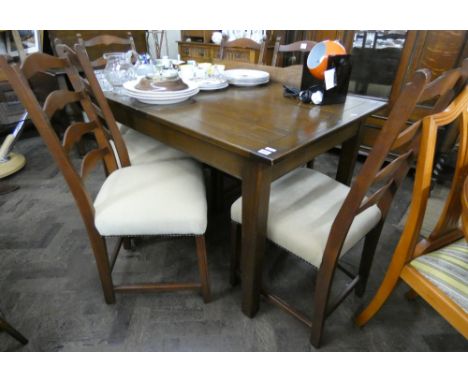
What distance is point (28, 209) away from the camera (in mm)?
1964

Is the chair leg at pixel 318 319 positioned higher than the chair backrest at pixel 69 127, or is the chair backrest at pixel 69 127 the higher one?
the chair backrest at pixel 69 127

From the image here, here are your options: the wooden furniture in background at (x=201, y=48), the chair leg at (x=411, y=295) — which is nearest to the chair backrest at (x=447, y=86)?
the chair leg at (x=411, y=295)

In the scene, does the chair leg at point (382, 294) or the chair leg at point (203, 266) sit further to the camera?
the chair leg at point (203, 266)

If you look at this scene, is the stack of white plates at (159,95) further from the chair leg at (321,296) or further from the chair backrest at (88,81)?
the chair leg at (321,296)

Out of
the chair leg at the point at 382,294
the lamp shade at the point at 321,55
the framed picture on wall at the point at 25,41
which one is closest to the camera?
the chair leg at the point at 382,294

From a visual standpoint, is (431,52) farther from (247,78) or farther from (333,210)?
(333,210)

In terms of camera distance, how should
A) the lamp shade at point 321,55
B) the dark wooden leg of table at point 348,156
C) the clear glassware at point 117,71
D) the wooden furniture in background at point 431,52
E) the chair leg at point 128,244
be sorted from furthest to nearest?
the wooden furniture in background at point 431,52
the chair leg at point 128,244
the clear glassware at point 117,71
the dark wooden leg of table at point 348,156
the lamp shade at point 321,55

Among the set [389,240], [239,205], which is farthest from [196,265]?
[389,240]

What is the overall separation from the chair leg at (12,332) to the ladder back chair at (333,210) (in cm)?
88

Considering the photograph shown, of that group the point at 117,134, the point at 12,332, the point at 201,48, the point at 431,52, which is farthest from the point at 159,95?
the point at 201,48

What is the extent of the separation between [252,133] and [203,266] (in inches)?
23.1

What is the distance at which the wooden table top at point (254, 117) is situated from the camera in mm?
887

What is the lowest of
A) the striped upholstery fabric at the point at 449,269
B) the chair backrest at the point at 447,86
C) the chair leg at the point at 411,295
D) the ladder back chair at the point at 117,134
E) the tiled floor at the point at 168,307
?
the tiled floor at the point at 168,307

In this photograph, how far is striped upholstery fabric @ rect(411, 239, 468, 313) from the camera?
2.72ft
